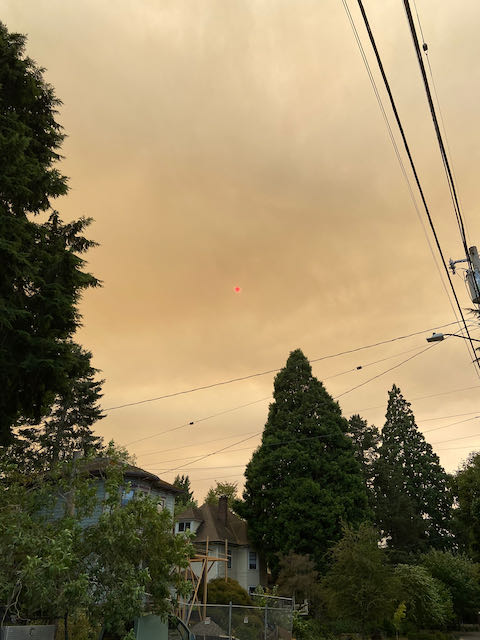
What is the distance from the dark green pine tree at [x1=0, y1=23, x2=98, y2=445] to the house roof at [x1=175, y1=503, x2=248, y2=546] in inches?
1246

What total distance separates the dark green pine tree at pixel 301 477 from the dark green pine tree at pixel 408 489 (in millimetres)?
13681

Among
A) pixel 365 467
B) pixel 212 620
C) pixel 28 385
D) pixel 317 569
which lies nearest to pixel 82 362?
pixel 28 385

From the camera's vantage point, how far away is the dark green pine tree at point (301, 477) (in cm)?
3831

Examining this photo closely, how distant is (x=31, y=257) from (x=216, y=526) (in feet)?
118

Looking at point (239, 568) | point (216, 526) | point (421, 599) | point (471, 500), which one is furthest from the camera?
point (216, 526)

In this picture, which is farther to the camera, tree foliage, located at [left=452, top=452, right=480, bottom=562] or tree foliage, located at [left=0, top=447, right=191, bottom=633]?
tree foliage, located at [left=452, top=452, right=480, bottom=562]

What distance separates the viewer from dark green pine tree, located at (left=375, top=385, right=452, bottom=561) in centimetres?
5200

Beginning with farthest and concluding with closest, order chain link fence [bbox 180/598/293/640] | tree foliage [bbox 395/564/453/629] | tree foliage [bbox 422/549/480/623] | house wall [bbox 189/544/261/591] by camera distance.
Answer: house wall [bbox 189/544/261/591], tree foliage [bbox 422/549/480/623], tree foliage [bbox 395/564/453/629], chain link fence [bbox 180/598/293/640]

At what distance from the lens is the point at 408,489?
5744 cm

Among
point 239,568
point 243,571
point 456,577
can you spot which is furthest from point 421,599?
point 239,568

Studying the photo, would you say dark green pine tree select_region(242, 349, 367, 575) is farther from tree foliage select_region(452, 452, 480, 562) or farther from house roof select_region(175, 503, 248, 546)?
tree foliage select_region(452, 452, 480, 562)

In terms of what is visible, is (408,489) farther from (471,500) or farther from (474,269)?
(474,269)

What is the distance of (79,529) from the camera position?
1074cm

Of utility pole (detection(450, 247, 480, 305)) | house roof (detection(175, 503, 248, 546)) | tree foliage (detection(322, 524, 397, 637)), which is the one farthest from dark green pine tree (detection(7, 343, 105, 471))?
utility pole (detection(450, 247, 480, 305))
